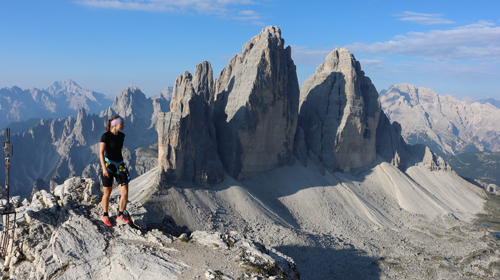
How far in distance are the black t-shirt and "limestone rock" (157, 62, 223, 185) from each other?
37.0m

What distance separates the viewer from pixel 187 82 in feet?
→ 196

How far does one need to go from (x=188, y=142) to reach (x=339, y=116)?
40587 millimetres

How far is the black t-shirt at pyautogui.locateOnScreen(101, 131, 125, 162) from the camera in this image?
14938 millimetres

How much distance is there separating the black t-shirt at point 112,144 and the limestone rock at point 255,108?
45446 millimetres

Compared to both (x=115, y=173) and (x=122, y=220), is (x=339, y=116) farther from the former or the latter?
(x=115, y=173)

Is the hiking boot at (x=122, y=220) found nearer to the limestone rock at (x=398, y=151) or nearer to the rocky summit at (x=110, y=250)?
the rocky summit at (x=110, y=250)

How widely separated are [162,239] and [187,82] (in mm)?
45908

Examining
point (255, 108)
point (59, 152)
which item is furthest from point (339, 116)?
point (59, 152)

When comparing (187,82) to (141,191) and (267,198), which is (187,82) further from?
(267,198)

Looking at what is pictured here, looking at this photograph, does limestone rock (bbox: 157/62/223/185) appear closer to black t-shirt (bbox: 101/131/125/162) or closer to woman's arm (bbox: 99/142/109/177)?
black t-shirt (bbox: 101/131/125/162)

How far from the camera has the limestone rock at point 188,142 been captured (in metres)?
52.3

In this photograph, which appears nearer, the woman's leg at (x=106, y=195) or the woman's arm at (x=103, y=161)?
the woman's arm at (x=103, y=161)

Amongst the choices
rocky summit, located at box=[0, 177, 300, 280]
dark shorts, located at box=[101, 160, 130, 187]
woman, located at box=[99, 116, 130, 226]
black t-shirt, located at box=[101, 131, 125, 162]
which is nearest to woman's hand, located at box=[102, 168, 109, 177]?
woman, located at box=[99, 116, 130, 226]

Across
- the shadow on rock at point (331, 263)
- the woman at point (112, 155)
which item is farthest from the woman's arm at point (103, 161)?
the shadow on rock at point (331, 263)
